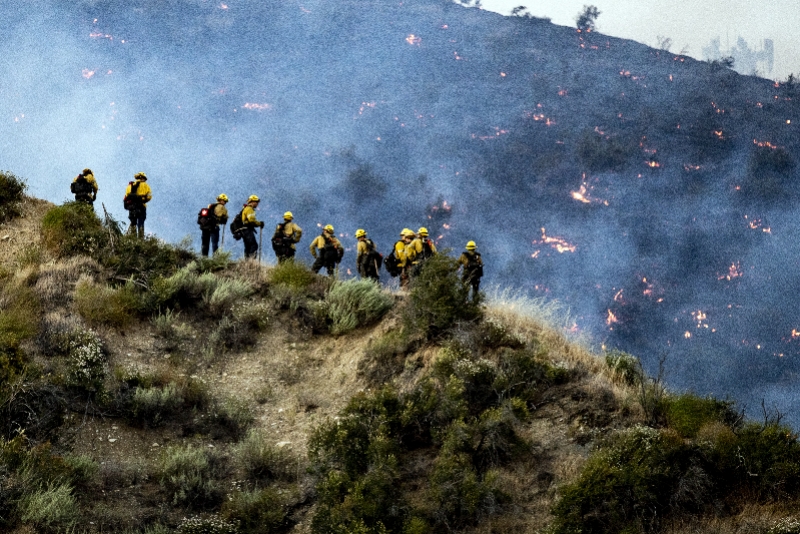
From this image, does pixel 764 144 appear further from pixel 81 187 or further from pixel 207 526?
pixel 207 526

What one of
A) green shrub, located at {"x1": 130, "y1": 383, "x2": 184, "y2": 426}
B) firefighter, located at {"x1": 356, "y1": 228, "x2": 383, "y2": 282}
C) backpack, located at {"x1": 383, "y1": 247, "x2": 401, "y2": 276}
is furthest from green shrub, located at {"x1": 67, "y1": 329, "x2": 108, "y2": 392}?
backpack, located at {"x1": 383, "y1": 247, "x2": 401, "y2": 276}

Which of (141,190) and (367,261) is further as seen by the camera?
(141,190)

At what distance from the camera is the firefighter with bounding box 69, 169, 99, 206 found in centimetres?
2461

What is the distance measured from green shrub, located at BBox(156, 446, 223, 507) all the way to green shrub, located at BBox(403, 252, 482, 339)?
172 inches

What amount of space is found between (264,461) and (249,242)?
880cm

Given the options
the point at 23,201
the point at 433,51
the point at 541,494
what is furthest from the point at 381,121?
the point at 541,494

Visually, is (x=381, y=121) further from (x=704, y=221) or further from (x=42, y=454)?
(x=42, y=454)

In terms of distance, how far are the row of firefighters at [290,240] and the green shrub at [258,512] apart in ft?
27.0

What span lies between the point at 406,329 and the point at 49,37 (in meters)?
45.1

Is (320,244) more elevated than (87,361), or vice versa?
(320,244)

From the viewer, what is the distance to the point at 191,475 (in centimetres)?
1598

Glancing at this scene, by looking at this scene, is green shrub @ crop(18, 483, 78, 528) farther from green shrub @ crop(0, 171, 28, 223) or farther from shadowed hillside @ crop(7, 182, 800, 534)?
green shrub @ crop(0, 171, 28, 223)

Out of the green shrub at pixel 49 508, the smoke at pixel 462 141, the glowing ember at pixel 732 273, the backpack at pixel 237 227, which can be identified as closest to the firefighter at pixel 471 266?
the backpack at pixel 237 227

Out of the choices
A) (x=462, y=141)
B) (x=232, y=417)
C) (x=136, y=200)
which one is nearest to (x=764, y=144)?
(x=462, y=141)
